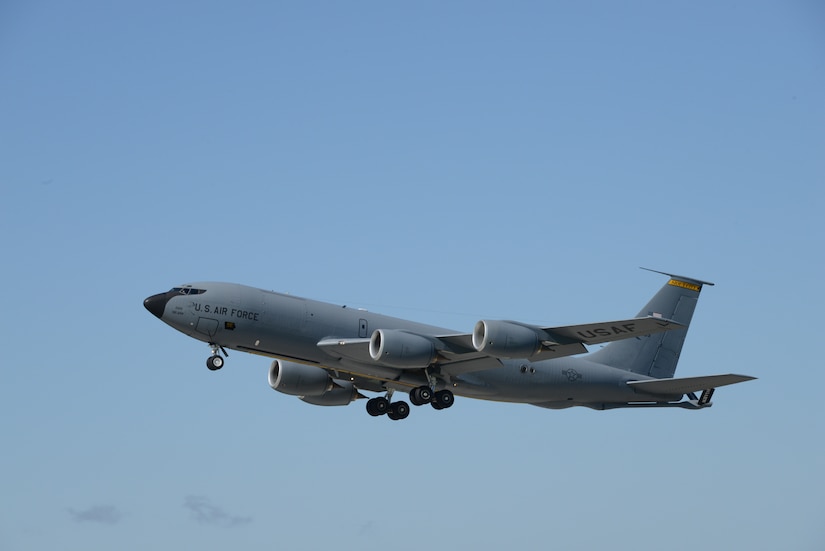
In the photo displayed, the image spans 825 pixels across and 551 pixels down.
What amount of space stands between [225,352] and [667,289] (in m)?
23.5

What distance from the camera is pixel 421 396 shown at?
51.6 metres

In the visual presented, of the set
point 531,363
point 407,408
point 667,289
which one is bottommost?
point 407,408

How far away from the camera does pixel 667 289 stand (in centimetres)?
6000

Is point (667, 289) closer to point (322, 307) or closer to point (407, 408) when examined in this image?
point (407, 408)

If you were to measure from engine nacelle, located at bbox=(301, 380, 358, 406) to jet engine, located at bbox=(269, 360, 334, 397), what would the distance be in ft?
3.76

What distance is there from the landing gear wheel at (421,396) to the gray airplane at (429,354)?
5 cm

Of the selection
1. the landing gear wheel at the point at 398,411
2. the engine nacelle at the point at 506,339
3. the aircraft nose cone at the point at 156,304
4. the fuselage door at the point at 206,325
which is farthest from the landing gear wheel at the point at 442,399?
the aircraft nose cone at the point at 156,304

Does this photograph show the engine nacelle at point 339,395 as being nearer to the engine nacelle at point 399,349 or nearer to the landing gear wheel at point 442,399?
the landing gear wheel at point 442,399

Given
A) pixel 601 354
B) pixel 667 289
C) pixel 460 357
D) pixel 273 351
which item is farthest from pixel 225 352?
pixel 667 289

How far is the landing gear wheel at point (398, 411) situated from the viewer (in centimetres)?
5519

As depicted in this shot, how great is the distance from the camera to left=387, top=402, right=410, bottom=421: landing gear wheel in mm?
55188

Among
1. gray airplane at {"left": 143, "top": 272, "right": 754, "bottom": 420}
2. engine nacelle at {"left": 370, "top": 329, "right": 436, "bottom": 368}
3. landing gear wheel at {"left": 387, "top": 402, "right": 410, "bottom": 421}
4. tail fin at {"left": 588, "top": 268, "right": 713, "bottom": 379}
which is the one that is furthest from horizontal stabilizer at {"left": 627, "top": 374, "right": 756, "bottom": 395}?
engine nacelle at {"left": 370, "top": 329, "right": 436, "bottom": 368}

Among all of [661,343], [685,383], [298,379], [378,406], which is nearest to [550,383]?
[685,383]

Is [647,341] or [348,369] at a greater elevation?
[647,341]
